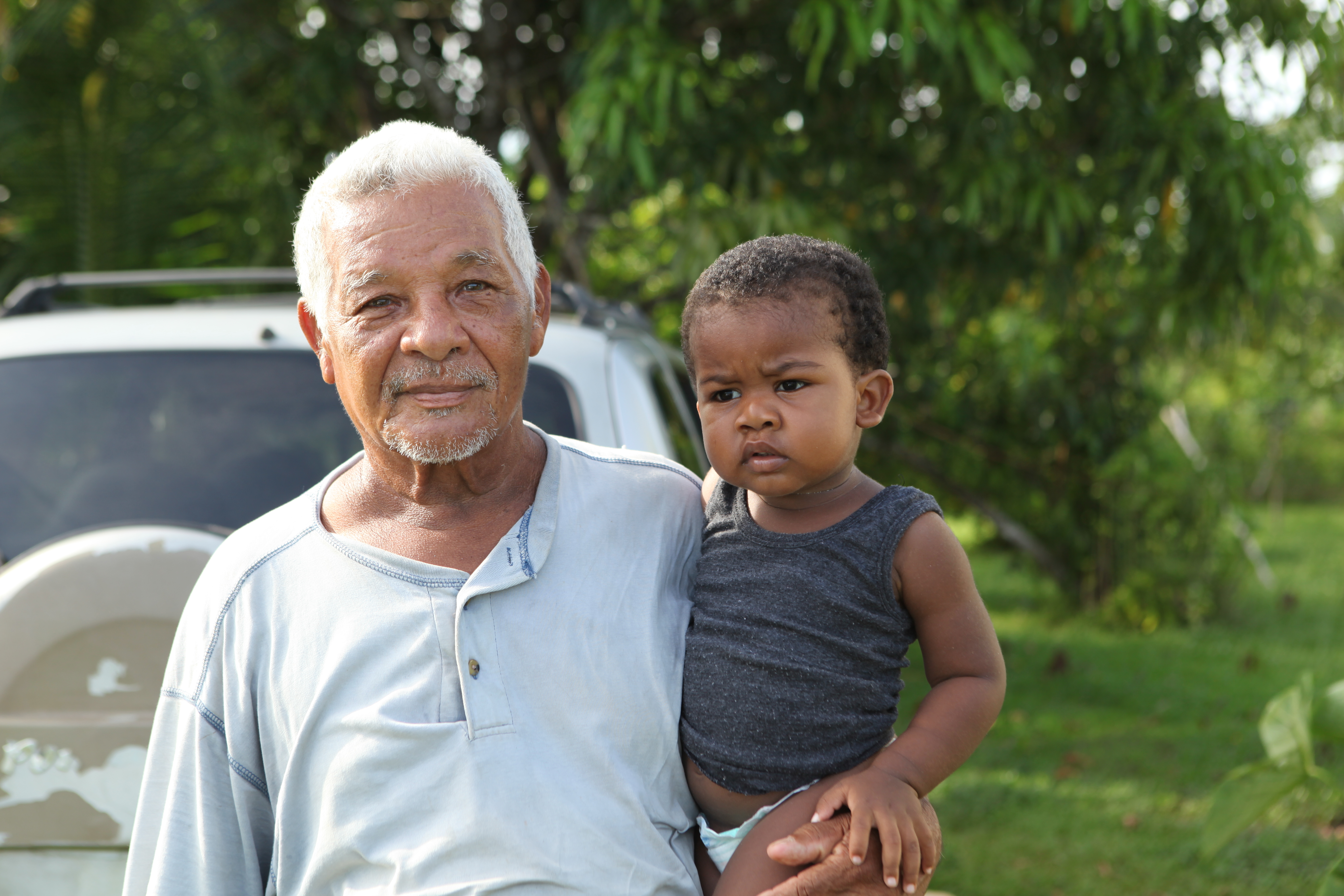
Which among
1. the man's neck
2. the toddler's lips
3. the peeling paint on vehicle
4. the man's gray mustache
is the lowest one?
the peeling paint on vehicle

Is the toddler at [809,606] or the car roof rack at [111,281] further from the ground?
the car roof rack at [111,281]

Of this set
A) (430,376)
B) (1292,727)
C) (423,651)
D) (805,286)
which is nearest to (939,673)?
(805,286)

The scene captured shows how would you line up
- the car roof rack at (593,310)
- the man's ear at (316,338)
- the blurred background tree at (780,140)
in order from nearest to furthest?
1. the man's ear at (316,338)
2. the car roof rack at (593,310)
3. the blurred background tree at (780,140)

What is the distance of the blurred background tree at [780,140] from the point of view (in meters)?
5.24

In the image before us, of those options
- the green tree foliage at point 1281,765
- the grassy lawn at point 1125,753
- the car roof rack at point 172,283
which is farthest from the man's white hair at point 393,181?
the grassy lawn at point 1125,753

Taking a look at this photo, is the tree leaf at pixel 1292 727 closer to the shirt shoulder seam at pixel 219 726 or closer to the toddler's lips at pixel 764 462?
the toddler's lips at pixel 764 462

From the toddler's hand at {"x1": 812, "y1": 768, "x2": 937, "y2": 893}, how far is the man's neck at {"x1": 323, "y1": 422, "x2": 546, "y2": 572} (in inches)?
24.8

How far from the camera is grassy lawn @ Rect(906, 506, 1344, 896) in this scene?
4.39 meters

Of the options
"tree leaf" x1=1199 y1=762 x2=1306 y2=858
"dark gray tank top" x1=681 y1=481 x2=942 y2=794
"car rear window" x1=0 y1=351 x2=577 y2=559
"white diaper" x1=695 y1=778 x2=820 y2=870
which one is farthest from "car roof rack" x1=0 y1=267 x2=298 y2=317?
"tree leaf" x1=1199 y1=762 x2=1306 y2=858

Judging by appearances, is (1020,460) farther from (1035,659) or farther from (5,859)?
(5,859)

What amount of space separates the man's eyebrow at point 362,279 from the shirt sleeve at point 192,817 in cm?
65

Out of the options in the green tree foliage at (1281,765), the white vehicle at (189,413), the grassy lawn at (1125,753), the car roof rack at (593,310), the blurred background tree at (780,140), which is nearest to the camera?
the white vehicle at (189,413)

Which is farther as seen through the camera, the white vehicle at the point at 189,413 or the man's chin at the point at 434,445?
the white vehicle at the point at 189,413

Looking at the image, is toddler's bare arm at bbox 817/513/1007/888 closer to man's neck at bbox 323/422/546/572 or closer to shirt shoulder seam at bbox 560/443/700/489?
shirt shoulder seam at bbox 560/443/700/489
